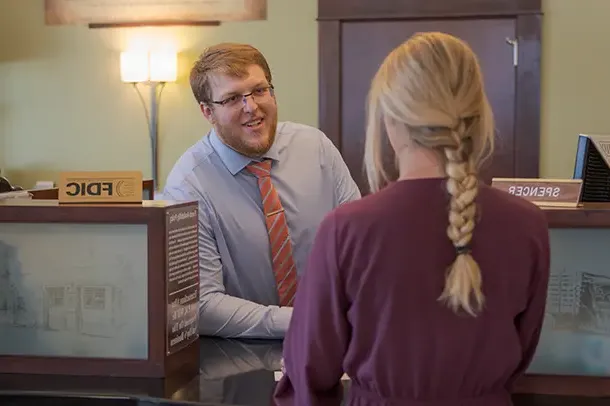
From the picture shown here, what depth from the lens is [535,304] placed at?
1079 mm

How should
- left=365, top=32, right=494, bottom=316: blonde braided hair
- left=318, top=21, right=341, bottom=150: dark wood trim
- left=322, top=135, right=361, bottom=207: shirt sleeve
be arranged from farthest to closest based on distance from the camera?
left=318, top=21, right=341, bottom=150: dark wood trim, left=322, top=135, right=361, bottom=207: shirt sleeve, left=365, top=32, right=494, bottom=316: blonde braided hair

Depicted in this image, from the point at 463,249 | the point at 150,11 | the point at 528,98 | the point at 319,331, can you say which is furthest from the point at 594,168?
the point at 150,11

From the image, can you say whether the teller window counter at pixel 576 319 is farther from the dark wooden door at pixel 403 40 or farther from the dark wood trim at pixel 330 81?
the dark wood trim at pixel 330 81

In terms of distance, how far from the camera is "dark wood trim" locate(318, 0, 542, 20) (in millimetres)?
4121

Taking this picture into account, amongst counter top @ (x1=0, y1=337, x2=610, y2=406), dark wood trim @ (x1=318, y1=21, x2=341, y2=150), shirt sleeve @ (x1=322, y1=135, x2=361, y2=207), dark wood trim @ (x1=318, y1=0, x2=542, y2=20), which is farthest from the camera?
dark wood trim @ (x1=318, y1=21, x2=341, y2=150)

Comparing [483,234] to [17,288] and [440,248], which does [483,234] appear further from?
[17,288]

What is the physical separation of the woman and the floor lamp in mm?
3356

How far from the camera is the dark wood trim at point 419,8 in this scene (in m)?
4.12

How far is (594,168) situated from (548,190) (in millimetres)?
165

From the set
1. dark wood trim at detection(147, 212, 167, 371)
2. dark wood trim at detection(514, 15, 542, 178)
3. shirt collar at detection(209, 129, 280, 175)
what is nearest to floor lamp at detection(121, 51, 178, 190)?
dark wood trim at detection(514, 15, 542, 178)

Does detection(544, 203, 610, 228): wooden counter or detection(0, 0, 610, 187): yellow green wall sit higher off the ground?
detection(0, 0, 610, 187): yellow green wall

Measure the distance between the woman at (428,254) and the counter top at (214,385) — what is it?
28 cm

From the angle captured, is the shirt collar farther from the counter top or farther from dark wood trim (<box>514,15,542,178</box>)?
dark wood trim (<box>514,15,542,178</box>)

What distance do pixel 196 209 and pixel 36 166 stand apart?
11.1 ft
